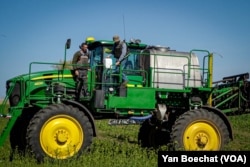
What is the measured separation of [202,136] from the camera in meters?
10.2

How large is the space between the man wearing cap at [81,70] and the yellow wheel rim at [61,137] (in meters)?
1.19

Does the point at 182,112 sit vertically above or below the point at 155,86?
below

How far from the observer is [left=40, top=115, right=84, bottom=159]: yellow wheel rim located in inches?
357

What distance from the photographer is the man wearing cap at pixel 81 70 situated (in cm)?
1029

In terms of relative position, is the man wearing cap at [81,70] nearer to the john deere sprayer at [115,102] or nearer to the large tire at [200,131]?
the john deere sprayer at [115,102]

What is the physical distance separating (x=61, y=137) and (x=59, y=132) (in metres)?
0.13

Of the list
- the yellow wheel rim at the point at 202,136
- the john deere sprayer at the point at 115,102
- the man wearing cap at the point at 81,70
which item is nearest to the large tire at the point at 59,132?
the john deere sprayer at the point at 115,102

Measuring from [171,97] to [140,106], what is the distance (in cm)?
107

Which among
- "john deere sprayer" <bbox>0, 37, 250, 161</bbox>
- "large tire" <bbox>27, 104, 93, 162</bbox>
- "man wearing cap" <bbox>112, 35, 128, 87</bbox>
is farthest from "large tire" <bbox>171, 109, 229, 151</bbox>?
"large tire" <bbox>27, 104, 93, 162</bbox>

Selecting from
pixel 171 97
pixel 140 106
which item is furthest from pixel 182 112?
pixel 140 106

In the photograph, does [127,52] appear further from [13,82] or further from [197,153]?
[197,153]

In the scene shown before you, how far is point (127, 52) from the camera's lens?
10906 mm

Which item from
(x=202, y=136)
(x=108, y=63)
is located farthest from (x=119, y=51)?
(x=202, y=136)

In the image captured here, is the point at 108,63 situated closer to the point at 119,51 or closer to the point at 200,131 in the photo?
the point at 119,51
